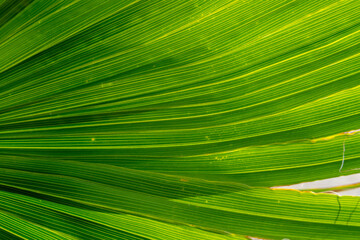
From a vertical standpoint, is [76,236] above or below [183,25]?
below

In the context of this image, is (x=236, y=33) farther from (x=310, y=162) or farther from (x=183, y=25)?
(x=310, y=162)

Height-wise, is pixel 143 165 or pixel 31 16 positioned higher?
pixel 31 16

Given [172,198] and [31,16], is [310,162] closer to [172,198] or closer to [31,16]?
[172,198]

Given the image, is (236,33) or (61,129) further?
(61,129)

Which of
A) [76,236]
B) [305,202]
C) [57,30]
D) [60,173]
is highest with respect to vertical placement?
[57,30]

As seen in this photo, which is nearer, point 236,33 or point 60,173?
point 236,33

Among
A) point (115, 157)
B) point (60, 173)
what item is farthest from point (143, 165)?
point (60, 173)

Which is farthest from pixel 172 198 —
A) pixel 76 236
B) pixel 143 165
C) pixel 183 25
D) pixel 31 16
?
pixel 31 16
